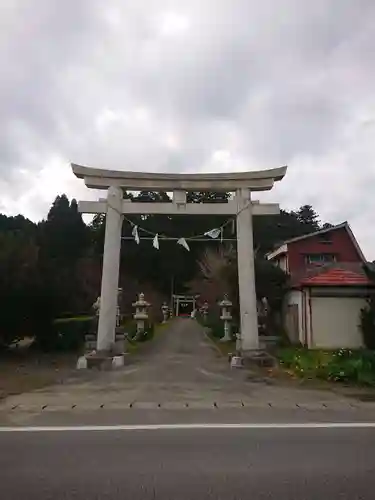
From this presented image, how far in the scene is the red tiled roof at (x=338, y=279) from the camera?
63.3 feet

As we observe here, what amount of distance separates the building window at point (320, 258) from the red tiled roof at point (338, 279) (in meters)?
9.59

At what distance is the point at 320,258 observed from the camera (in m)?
30.3

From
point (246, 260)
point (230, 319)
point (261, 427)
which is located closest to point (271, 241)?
point (230, 319)

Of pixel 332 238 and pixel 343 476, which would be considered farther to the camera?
pixel 332 238

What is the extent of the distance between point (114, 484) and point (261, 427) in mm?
3549

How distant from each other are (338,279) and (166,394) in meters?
10.6

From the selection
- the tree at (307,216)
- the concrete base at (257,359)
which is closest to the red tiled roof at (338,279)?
the concrete base at (257,359)

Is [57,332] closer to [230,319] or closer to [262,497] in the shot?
[230,319]

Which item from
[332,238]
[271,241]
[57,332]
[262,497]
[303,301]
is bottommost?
[262,497]

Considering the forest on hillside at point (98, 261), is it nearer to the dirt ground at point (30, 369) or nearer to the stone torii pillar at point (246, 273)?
the dirt ground at point (30, 369)

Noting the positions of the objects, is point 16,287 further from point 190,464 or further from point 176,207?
point 190,464

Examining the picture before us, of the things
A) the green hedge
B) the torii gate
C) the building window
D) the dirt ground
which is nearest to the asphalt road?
the dirt ground

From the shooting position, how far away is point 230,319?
2828cm

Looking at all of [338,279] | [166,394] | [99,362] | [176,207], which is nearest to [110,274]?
[99,362]
